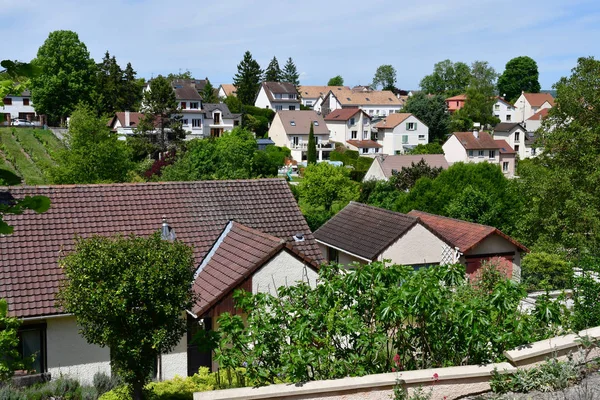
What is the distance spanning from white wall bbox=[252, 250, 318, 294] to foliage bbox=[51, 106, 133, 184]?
1839cm

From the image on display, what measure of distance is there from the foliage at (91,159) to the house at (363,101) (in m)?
80.3

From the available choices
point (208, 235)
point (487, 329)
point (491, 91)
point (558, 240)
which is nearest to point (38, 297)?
point (208, 235)

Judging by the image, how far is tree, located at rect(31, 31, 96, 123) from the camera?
7444cm

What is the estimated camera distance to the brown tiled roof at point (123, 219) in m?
13.7

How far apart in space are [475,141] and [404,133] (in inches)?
503

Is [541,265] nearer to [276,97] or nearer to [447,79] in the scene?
[276,97]

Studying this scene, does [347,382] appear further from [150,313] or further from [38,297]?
[38,297]

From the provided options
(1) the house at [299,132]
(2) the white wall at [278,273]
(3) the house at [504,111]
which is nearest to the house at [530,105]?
(3) the house at [504,111]

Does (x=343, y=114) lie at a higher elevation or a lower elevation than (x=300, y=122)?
higher

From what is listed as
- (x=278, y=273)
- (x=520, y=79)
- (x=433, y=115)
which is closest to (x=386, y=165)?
(x=433, y=115)

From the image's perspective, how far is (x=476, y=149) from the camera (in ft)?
246

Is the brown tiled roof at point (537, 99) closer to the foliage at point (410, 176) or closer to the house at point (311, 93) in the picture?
the house at point (311, 93)

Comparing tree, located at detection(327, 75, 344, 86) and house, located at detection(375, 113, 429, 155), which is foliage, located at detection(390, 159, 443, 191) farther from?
tree, located at detection(327, 75, 344, 86)

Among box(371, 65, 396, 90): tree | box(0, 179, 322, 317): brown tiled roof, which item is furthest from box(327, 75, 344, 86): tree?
box(0, 179, 322, 317): brown tiled roof
